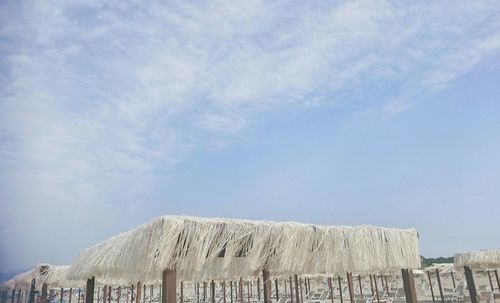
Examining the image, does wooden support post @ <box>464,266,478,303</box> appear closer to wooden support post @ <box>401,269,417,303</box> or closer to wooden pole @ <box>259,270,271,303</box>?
wooden support post @ <box>401,269,417,303</box>

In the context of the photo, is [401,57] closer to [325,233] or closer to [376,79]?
[376,79]

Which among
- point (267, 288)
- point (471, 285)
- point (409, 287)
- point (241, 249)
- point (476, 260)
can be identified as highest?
point (241, 249)

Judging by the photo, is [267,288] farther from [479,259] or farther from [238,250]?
[479,259]

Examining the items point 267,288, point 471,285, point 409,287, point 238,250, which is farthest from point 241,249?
point 471,285

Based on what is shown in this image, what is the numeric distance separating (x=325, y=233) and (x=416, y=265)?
1.91 metres

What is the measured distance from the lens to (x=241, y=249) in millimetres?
5422

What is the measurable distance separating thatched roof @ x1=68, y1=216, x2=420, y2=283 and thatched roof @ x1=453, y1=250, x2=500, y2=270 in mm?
5973

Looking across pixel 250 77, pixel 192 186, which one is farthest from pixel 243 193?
pixel 250 77

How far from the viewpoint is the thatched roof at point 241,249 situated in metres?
4.45

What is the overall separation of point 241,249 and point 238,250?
6.1 inches

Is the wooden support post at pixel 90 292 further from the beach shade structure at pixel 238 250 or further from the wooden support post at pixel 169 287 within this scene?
the wooden support post at pixel 169 287

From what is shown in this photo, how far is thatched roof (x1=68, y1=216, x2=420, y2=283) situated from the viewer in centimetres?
445

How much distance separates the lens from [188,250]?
4.64 m

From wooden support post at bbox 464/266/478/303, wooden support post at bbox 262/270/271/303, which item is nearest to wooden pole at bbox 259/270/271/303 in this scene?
wooden support post at bbox 262/270/271/303
